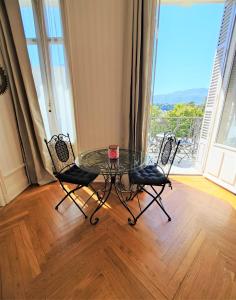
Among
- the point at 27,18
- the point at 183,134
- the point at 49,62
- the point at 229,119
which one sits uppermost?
the point at 27,18

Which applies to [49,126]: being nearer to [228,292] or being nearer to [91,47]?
[91,47]

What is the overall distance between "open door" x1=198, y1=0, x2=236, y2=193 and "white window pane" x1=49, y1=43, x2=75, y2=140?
90.0 inches

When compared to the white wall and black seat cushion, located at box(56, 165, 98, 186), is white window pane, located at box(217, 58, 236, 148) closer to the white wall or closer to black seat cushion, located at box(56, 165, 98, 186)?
the white wall

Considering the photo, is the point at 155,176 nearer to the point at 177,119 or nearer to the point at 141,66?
the point at 141,66

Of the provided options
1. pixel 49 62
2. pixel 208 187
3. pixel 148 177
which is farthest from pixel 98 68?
pixel 208 187

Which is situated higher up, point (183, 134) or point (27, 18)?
point (27, 18)

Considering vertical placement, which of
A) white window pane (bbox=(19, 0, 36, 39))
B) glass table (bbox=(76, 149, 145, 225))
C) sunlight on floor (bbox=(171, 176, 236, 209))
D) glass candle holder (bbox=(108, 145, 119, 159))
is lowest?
sunlight on floor (bbox=(171, 176, 236, 209))

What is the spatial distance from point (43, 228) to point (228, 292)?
1.72 m

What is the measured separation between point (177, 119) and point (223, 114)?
1.11 metres

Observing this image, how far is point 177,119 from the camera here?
11.2 ft

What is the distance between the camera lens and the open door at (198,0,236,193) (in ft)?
6.88

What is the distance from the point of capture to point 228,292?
3.51 ft

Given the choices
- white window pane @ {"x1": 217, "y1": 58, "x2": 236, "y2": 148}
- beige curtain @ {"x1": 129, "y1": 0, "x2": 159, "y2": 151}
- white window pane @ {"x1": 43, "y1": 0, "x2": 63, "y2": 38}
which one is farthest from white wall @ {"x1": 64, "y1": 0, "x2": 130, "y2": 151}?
white window pane @ {"x1": 217, "y1": 58, "x2": 236, "y2": 148}

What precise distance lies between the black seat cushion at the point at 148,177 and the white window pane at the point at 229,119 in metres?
1.36
